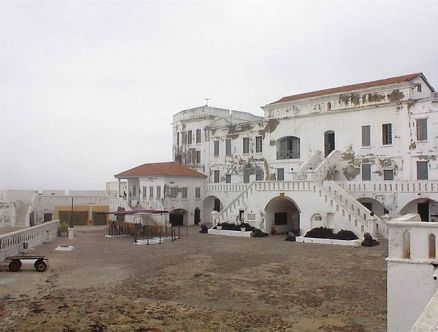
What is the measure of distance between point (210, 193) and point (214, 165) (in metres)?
3.17

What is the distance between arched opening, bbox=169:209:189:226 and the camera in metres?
43.4

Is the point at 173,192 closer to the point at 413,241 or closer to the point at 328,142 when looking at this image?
the point at 328,142

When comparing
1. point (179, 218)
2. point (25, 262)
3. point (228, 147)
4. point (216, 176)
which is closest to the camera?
point (25, 262)

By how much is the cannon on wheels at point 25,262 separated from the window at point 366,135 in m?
25.2

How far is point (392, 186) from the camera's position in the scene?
100ft

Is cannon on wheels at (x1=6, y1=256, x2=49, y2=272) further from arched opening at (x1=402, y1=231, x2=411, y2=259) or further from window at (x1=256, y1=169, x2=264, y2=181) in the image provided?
window at (x1=256, y1=169, x2=264, y2=181)

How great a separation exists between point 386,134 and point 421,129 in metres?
2.66

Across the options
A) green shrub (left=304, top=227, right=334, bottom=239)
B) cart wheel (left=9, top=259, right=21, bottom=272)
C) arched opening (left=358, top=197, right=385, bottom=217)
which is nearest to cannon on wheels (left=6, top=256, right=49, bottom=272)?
cart wheel (left=9, top=259, right=21, bottom=272)

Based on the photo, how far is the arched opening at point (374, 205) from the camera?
31938 mm

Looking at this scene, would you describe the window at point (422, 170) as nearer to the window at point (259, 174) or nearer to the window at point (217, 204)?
the window at point (259, 174)

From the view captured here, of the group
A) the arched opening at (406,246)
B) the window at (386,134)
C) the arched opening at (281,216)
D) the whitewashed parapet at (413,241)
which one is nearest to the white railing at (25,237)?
the arched opening at (281,216)

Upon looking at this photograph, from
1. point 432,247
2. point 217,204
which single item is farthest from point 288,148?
point 432,247

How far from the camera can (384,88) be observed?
32.8m

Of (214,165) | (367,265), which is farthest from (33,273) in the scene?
(214,165)
